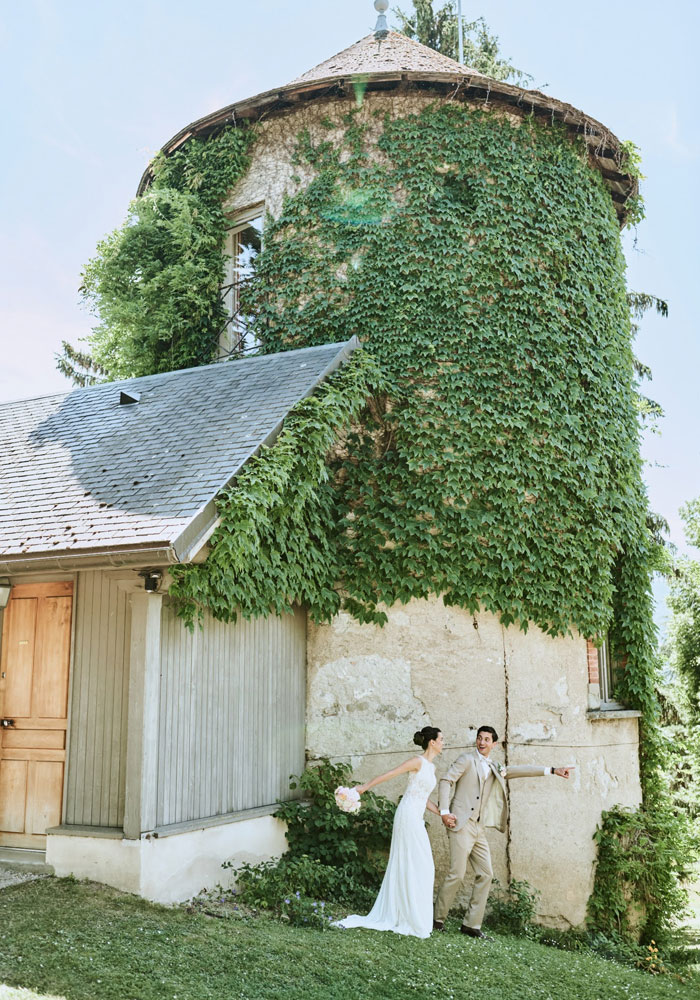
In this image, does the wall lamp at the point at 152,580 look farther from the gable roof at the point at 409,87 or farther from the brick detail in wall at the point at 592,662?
the gable roof at the point at 409,87

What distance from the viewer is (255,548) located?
784 centimetres

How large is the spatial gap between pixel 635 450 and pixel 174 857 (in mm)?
7882

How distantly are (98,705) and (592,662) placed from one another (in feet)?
20.0

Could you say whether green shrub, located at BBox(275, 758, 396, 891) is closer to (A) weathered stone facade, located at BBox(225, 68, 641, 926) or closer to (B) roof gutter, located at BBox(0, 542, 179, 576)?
(A) weathered stone facade, located at BBox(225, 68, 641, 926)

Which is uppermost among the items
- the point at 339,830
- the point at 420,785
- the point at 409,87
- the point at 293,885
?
the point at 409,87

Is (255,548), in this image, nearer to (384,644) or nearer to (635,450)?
(384,644)

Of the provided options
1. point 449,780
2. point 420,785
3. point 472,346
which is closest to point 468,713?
point 449,780

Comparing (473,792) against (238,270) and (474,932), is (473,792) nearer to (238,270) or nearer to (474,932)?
(474,932)

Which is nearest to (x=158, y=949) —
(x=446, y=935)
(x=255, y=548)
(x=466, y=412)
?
(x=446, y=935)

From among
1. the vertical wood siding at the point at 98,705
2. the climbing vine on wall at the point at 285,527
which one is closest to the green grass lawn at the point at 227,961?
the vertical wood siding at the point at 98,705

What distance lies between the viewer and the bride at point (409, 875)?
284 inches

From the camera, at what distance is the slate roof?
7.16 meters

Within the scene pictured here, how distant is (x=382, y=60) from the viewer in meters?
12.9

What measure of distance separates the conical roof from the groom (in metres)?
9.15
